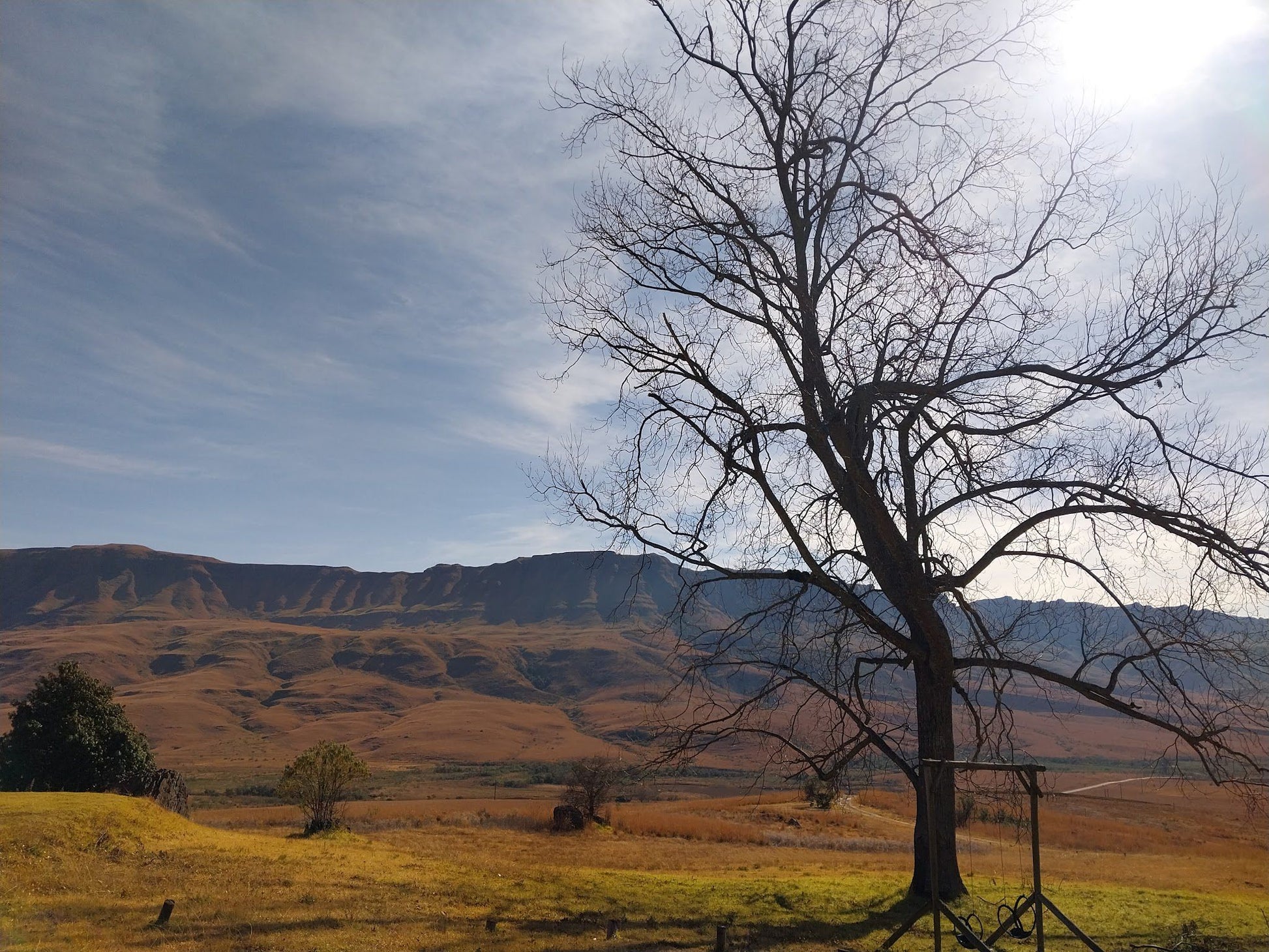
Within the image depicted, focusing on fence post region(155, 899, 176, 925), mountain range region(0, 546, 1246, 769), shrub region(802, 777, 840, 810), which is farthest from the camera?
mountain range region(0, 546, 1246, 769)

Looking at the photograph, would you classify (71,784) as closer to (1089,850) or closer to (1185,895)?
(1185,895)

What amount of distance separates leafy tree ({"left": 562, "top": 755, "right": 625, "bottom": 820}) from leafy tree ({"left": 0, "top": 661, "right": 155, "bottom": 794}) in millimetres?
18006

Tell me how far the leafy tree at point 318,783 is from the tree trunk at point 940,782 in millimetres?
20906

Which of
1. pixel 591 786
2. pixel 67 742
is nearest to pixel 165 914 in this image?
pixel 67 742

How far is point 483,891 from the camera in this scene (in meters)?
15.6

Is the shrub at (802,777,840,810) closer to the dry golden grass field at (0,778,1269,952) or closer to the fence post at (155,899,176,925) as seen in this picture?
the dry golden grass field at (0,778,1269,952)

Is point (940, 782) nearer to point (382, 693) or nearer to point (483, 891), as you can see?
point (483, 891)

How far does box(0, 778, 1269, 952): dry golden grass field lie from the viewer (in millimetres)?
11328

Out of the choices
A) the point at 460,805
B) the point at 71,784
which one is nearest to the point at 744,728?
the point at 71,784

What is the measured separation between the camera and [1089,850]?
34500 mm

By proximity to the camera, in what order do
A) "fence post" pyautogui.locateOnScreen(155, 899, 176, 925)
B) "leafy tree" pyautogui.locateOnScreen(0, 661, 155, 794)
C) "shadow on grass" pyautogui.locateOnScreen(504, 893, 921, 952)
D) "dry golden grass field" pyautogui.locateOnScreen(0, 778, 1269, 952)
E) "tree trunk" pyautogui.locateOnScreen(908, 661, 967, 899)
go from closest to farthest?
"fence post" pyautogui.locateOnScreen(155, 899, 176, 925)
"dry golden grass field" pyautogui.locateOnScreen(0, 778, 1269, 952)
"shadow on grass" pyautogui.locateOnScreen(504, 893, 921, 952)
"tree trunk" pyautogui.locateOnScreen(908, 661, 967, 899)
"leafy tree" pyautogui.locateOnScreen(0, 661, 155, 794)

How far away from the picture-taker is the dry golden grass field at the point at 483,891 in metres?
11.3

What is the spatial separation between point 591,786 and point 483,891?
981 inches

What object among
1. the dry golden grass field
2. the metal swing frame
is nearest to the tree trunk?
the dry golden grass field
